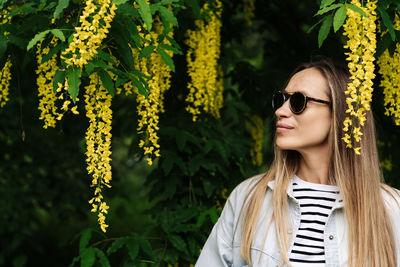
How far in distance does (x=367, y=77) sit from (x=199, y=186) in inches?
79.2

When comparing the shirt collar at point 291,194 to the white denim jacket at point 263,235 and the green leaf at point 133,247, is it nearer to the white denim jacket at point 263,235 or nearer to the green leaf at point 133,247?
the white denim jacket at point 263,235

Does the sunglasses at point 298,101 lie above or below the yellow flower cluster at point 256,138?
above

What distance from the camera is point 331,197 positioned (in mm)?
2441

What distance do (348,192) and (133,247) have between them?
5.13 feet

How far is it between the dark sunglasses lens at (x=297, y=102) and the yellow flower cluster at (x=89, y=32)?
3.12ft

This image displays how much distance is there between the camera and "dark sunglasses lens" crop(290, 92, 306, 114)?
2459 mm

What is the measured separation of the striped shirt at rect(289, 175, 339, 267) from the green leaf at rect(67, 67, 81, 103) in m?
1.15

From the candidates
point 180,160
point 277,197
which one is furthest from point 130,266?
point 277,197

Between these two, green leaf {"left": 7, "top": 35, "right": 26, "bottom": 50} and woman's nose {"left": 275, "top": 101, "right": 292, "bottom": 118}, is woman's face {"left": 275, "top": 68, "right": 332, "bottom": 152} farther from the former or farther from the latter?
green leaf {"left": 7, "top": 35, "right": 26, "bottom": 50}

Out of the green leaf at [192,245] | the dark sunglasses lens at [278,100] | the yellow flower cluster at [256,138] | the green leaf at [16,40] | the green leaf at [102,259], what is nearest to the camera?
the dark sunglasses lens at [278,100]

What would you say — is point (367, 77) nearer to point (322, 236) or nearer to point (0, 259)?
point (322, 236)

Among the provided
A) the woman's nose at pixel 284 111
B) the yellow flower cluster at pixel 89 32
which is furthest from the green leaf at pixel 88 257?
the woman's nose at pixel 284 111

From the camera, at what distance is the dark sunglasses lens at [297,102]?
96.8 inches

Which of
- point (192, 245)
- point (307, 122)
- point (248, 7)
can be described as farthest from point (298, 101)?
point (248, 7)
